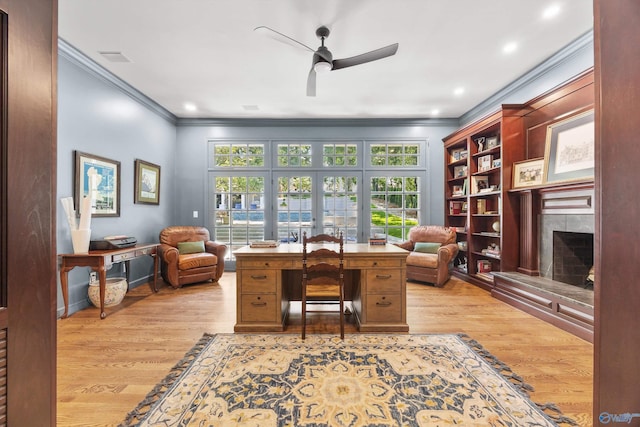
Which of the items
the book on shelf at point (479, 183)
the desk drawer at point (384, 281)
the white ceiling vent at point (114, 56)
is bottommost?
the desk drawer at point (384, 281)

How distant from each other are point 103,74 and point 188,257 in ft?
8.82

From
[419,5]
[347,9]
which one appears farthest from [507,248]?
[347,9]

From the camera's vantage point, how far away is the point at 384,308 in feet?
8.56

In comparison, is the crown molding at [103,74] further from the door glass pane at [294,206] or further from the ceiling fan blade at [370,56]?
the ceiling fan blade at [370,56]

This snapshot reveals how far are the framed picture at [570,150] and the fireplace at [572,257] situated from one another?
727 millimetres

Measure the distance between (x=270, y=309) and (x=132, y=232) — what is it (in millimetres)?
2909

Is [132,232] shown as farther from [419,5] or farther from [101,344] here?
[419,5]

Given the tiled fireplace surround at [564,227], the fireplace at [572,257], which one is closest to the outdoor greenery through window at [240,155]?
the tiled fireplace surround at [564,227]

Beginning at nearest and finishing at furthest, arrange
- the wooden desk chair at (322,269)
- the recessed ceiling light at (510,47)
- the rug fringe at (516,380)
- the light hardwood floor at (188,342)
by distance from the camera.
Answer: the rug fringe at (516,380) < the light hardwood floor at (188,342) < the wooden desk chair at (322,269) < the recessed ceiling light at (510,47)

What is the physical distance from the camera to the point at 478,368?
78.5 inches

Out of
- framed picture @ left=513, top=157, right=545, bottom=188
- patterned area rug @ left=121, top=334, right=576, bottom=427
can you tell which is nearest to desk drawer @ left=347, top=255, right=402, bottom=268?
patterned area rug @ left=121, top=334, right=576, bottom=427

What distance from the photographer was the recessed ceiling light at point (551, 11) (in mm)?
2426

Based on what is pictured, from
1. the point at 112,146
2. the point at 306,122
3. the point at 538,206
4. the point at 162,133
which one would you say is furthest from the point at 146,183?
the point at 538,206

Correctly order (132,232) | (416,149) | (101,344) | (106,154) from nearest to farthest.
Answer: (101,344) → (106,154) → (132,232) → (416,149)
